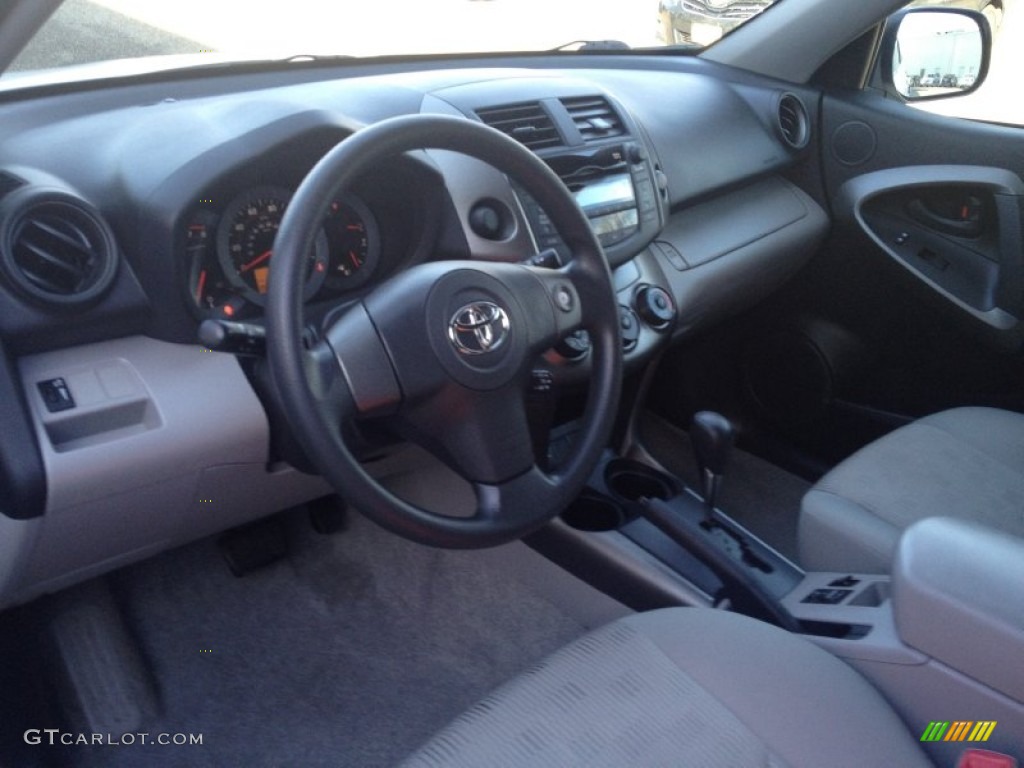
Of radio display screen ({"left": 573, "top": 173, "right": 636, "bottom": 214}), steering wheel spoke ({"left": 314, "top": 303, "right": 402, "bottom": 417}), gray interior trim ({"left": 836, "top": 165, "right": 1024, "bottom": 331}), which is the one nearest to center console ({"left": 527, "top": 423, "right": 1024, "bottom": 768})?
radio display screen ({"left": 573, "top": 173, "right": 636, "bottom": 214})

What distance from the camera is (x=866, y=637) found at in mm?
1371

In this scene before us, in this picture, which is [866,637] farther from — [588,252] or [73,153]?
[73,153]

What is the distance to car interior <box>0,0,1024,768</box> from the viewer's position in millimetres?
1204

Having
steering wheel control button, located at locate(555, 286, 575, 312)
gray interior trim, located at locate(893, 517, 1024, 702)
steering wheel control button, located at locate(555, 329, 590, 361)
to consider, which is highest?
steering wheel control button, located at locate(555, 286, 575, 312)

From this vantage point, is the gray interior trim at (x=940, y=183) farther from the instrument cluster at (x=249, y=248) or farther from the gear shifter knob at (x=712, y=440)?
the instrument cluster at (x=249, y=248)

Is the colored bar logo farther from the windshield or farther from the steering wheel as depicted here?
the windshield

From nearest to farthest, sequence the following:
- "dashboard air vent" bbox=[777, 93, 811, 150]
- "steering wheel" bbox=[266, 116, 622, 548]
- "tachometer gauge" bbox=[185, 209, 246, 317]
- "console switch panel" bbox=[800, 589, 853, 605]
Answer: "steering wheel" bbox=[266, 116, 622, 548] < "tachometer gauge" bbox=[185, 209, 246, 317] < "console switch panel" bbox=[800, 589, 853, 605] < "dashboard air vent" bbox=[777, 93, 811, 150]

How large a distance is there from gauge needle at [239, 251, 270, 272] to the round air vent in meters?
0.17

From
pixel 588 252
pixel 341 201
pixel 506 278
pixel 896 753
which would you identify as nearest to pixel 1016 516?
pixel 896 753

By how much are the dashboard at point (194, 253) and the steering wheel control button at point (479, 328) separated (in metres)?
0.15

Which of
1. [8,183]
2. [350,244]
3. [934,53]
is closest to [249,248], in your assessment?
[350,244]

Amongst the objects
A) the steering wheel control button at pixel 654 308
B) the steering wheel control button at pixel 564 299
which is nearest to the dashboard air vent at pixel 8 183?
the steering wheel control button at pixel 564 299

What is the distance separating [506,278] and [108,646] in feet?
3.97

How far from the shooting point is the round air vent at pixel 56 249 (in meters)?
1.26
